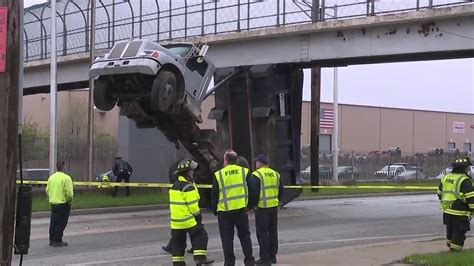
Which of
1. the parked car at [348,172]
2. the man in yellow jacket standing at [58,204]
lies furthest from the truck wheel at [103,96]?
the parked car at [348,172]

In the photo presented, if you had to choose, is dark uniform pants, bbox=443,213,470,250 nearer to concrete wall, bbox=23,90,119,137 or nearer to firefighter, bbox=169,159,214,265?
firefighter, bbox=169,159,214,265

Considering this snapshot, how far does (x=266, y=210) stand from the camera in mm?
9844

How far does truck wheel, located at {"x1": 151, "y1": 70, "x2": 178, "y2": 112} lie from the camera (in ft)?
46.5

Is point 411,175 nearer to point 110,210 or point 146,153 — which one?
point 146,153

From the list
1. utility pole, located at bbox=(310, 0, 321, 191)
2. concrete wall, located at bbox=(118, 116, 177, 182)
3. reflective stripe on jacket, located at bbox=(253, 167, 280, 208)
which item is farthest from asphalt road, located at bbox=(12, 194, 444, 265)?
concrete wall, located at bbox=(118, 116, 177, 182)

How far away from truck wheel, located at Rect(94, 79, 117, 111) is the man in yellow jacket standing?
90.7 inches

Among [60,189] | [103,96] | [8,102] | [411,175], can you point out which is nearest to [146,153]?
[103,96]

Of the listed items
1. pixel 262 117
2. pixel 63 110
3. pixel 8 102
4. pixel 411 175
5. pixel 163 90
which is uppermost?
pixel 63 110

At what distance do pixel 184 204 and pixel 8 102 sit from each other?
3.65m

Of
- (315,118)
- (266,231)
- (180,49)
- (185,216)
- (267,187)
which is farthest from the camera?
(315,118)

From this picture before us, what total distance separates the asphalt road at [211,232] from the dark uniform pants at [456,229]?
111 inches

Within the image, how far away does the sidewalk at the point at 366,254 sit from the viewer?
1014 centimetres

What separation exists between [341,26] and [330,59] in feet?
4.20

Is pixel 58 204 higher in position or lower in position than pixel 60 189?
lower
